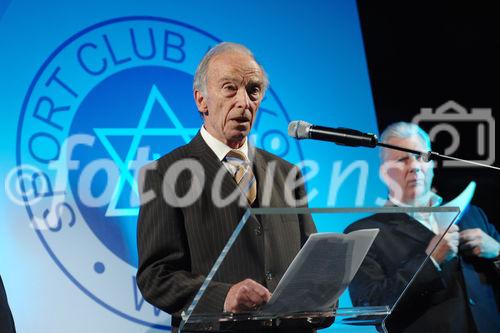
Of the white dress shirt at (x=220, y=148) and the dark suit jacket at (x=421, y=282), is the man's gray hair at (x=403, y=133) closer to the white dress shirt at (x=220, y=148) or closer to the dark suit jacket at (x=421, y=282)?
the dark suit jacket at (x=421, y=282)

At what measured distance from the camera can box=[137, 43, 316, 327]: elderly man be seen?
6.00 feet

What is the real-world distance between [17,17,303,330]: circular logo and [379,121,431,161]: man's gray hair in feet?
3.44

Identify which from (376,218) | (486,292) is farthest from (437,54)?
(376,218)

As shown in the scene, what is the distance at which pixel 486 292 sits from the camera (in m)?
4.14

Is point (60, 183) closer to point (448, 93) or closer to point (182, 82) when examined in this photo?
point (182, 82)

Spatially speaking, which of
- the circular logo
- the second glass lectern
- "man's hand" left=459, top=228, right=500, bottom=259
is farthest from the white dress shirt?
"man's hand" left=459, top=228, right=500, bottom=259

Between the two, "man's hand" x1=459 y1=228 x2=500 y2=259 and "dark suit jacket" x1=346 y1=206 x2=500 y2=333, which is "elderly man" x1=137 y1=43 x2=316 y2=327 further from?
"man's hand" x1=459 y1=228 x2=500 y2=259

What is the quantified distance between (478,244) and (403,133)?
718 millimetres

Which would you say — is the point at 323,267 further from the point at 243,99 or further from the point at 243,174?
the point at 243,99

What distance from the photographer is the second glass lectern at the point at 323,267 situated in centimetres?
177

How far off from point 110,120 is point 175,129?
329mm

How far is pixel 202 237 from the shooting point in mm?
2301

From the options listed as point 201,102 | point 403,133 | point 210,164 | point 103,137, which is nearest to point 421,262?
point 210,164

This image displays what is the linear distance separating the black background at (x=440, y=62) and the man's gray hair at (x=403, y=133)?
6.4 inches
